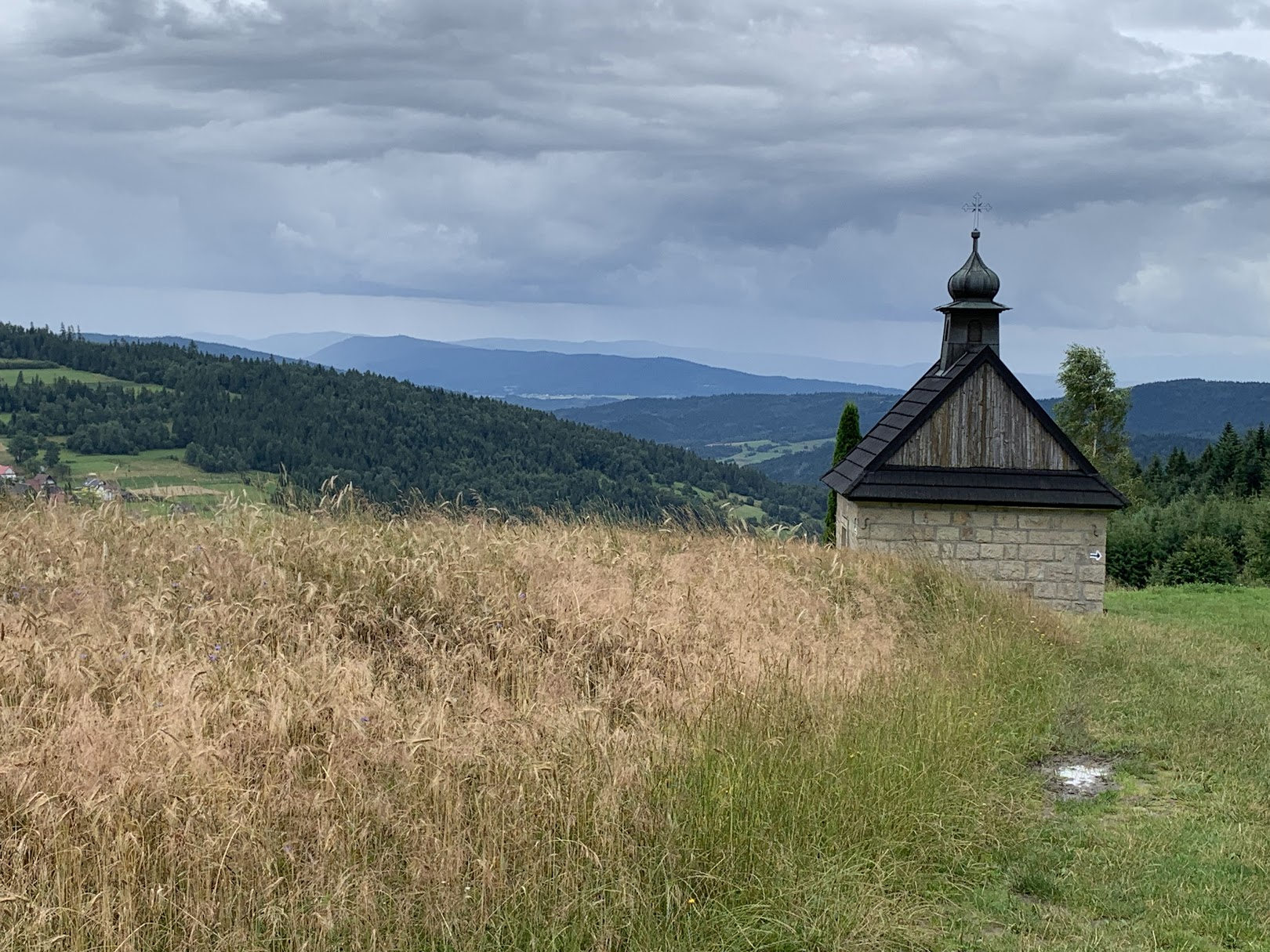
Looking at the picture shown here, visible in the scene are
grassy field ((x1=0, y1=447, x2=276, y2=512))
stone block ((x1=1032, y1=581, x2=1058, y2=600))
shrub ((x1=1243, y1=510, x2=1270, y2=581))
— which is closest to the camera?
grassy field ((x1=0, y1=447, x2=276, y2=512))

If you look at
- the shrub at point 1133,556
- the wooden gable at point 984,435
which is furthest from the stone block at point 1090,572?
the shrub at point 1133,556

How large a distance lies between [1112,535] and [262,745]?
4103cm

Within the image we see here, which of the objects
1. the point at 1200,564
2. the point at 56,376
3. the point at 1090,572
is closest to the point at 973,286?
the point at 1090,572

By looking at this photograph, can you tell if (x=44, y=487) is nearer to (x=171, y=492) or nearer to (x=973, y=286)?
(x=171, y=492)

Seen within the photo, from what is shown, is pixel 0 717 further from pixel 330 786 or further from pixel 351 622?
pixel 351 622

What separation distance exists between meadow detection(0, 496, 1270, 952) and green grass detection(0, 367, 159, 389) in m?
121

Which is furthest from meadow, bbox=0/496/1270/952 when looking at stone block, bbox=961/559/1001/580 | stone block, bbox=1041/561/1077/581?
stone block, bbox=1041/561/1077/581

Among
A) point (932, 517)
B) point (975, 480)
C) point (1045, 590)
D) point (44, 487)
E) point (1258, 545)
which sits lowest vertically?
point (1258, 545)

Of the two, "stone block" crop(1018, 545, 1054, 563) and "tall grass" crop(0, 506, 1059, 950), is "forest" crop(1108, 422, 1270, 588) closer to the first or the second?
"stone block" crop(1018, 545, 1054, 563)

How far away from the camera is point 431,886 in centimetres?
435

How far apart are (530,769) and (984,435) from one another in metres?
18.8

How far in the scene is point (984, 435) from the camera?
870 inches

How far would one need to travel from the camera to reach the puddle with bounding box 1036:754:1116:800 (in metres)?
7.09

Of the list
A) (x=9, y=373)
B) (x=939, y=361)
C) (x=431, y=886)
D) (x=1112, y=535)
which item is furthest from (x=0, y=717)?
(x=9, y=373)
